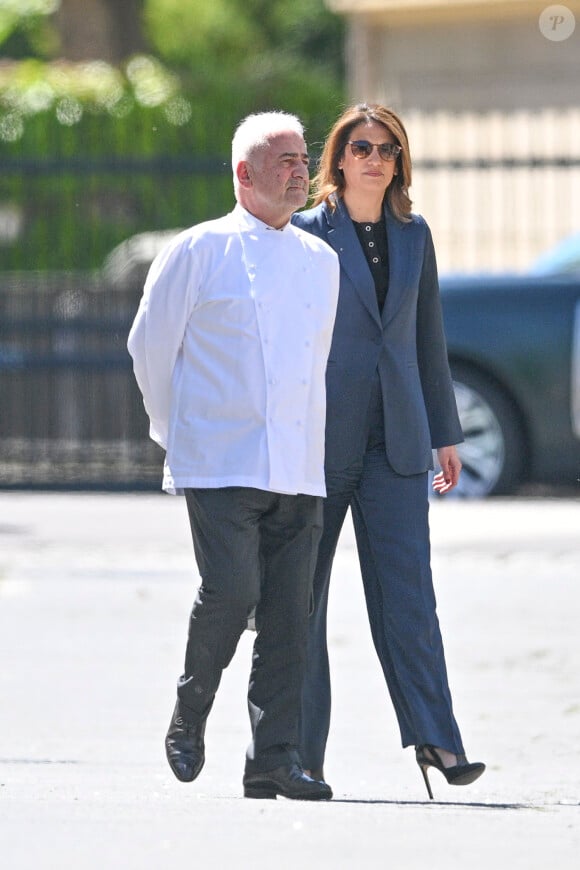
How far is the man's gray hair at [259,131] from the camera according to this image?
189 inches

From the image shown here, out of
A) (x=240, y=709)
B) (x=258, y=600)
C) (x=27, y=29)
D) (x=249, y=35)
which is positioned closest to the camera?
(x=258, y=600)

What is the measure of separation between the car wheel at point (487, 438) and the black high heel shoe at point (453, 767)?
222 inches

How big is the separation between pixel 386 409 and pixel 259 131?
76cm

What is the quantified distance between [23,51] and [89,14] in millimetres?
19691

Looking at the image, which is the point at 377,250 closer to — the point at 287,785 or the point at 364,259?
the point at 364,259

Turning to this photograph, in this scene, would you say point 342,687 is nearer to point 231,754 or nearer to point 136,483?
point 231,754

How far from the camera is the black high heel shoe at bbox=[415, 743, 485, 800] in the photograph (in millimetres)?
4883

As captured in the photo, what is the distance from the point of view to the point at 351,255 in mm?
5016

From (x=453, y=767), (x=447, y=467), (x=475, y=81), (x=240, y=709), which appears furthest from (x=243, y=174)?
(x=475, y=81)

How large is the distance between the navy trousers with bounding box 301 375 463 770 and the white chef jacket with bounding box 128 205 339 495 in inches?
10.4

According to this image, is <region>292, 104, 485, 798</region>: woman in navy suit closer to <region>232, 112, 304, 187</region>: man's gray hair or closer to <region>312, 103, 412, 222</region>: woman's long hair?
<region>312, 103, 412, 222</region>: woman's long hair

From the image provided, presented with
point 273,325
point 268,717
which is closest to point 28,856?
point 268,717

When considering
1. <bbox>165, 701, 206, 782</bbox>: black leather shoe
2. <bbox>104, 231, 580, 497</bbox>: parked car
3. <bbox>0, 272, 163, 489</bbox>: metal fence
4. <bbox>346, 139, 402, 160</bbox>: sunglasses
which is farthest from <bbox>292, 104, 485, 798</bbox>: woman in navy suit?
<bbox>0, 272, 163, 489</bbox>: metal fence

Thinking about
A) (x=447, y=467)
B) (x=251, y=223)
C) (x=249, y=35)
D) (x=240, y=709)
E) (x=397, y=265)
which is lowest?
(x=240, y=709)
